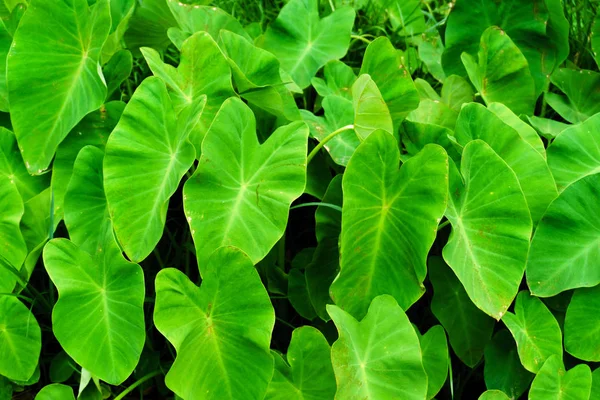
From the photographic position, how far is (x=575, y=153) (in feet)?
Result: 5.52

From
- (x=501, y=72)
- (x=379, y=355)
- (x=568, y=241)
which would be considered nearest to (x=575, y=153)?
(x=568, y=241)

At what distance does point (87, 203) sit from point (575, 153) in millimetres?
1095

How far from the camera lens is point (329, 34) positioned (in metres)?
2.07

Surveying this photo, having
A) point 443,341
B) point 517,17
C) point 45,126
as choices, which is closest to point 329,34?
point 517,17

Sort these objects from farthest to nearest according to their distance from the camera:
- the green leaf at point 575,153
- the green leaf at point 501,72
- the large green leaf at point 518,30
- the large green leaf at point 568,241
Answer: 1. the large green leaf at point 518,30
2. the green leaf at point 501,72
3. the green leaf at point 575,153
4. the large green leaf at point 568,241

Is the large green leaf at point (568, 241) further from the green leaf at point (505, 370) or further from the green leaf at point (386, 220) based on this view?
the green leaf at point (386, 220)

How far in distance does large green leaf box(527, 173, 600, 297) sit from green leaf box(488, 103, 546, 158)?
17 cm

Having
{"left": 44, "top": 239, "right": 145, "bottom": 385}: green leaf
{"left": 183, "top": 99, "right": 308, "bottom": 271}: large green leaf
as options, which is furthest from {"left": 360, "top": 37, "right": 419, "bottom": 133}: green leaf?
{"left": 44, "top": 239, "right": 145, "bottom": 385}: green leaf

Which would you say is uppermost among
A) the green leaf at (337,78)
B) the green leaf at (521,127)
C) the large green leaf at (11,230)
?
the green leaf at (521,127)

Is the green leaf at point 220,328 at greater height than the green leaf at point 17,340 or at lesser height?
greater

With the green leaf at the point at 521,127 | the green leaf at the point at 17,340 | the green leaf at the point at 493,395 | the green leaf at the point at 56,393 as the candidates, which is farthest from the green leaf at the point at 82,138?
the green leaf at the point at 493,395

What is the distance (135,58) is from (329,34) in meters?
0.56

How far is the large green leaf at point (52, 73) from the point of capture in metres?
1.63

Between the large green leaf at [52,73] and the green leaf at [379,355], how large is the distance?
0.75m
